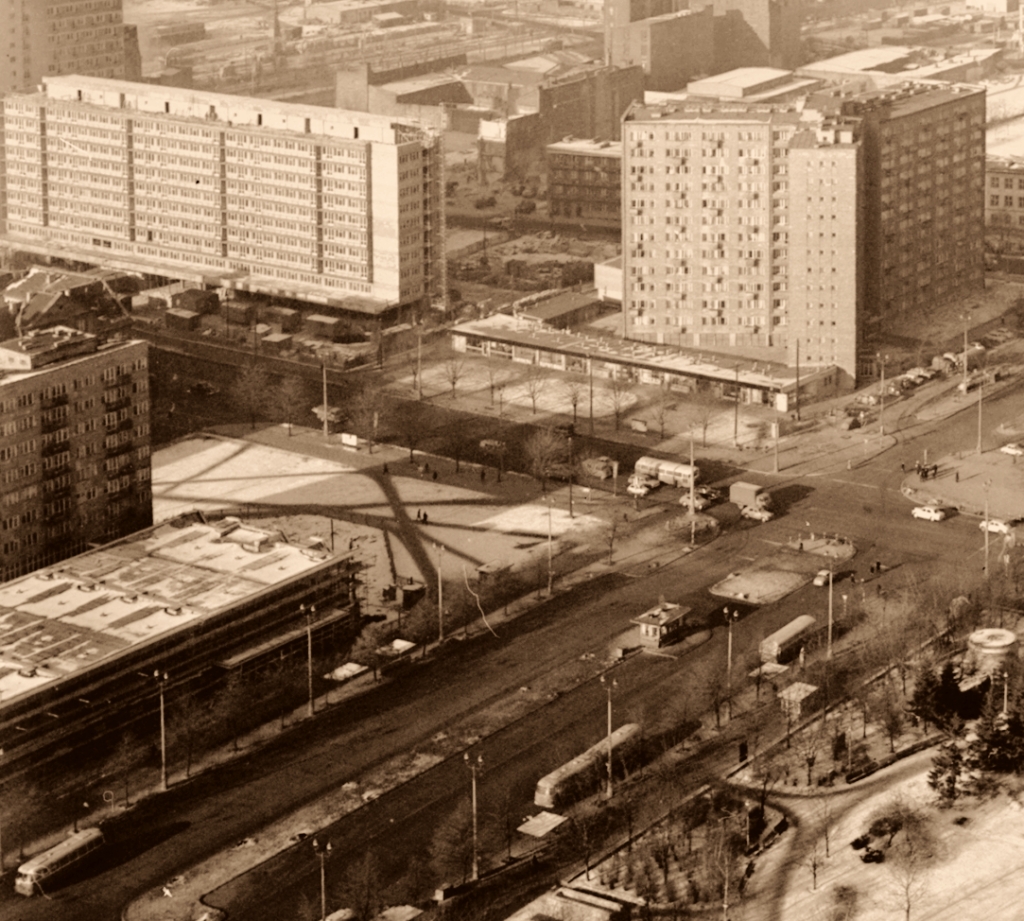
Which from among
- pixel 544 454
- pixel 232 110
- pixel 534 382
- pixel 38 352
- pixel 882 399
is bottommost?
pixel 544 454

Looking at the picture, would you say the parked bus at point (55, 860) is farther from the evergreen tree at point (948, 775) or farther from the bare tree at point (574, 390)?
the bare tree at point (574, 390)

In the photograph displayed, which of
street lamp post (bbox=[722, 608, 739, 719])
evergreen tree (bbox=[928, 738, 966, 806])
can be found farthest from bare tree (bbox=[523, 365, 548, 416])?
evergreen tree (bbox=[928, 738, 966, 806])

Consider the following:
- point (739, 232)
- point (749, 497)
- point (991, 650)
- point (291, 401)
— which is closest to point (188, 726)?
point (991, 650)

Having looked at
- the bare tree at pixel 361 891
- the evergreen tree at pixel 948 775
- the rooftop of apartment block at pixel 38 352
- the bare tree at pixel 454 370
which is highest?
the rooftop of apartment block at pixel 38 352

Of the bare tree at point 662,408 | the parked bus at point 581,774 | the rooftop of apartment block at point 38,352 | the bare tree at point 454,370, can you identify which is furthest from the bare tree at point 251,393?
the parked bus at point 581,774

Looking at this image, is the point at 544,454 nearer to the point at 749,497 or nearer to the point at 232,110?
the point at 749,497

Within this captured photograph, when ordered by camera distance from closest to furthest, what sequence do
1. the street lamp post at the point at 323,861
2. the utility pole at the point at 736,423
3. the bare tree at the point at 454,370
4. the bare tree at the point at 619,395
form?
the street lamp post at the point at 323,861
the utility pole at the point at 736,423
the bare tree at the point at 619,395
the bare tree at the point at 454,370

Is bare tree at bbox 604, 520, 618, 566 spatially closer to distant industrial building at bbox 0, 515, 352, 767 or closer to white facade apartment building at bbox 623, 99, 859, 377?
distant industrial building at bbox 0, 515, 352, 767

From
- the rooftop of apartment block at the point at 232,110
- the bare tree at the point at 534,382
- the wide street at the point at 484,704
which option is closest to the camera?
the wide street at the point at 484,704
